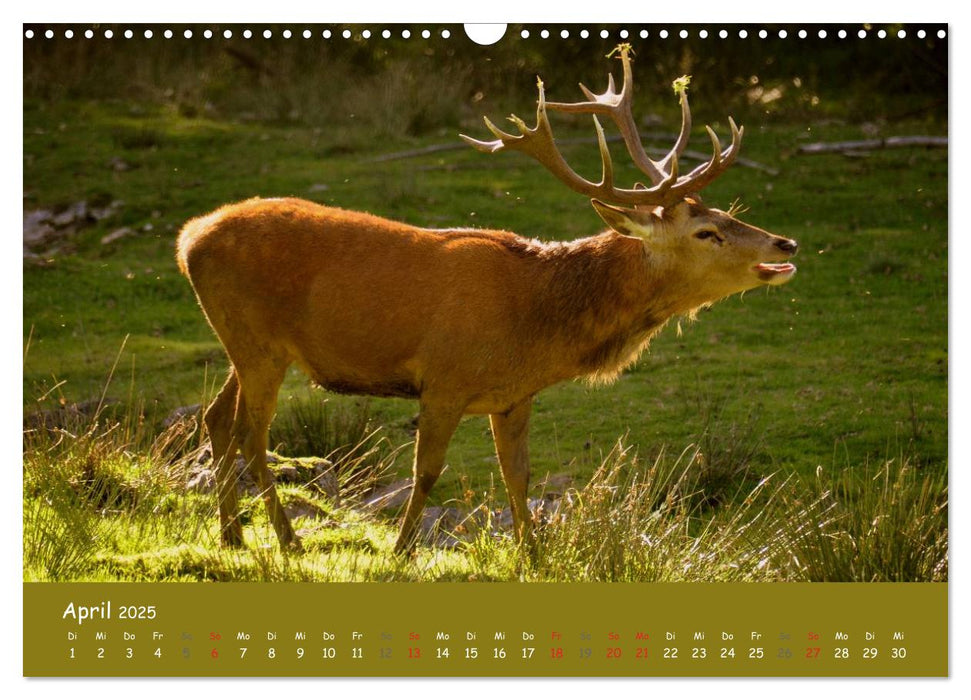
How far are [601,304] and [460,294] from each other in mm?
815

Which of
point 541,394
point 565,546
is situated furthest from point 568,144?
point 565,546

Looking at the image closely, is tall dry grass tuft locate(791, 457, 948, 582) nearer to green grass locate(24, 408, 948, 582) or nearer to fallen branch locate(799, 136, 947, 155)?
green grass locate(24, 408, 948, 582)

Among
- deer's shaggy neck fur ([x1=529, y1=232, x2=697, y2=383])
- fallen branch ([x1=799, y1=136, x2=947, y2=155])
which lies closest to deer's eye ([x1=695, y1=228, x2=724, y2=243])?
deer's shaggy neck fur ([x1=529, y1=232, x2=697, y2=383])

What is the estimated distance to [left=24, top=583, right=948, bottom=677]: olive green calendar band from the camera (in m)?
5.68

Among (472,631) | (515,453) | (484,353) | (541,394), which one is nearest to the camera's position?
(472,631)

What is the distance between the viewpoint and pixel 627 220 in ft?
23.8

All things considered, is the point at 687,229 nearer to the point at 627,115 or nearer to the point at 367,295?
the point at 627,115

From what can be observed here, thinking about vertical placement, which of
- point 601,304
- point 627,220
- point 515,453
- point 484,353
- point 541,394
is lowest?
point 541,394

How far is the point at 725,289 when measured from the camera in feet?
24.4

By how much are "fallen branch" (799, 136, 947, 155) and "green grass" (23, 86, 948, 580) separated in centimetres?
9

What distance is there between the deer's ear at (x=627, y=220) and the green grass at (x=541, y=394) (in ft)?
3.99

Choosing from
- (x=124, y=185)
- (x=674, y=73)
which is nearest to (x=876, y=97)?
(x=674, y=73)

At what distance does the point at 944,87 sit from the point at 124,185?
793 cm

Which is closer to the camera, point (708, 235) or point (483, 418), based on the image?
point (708, 235)
